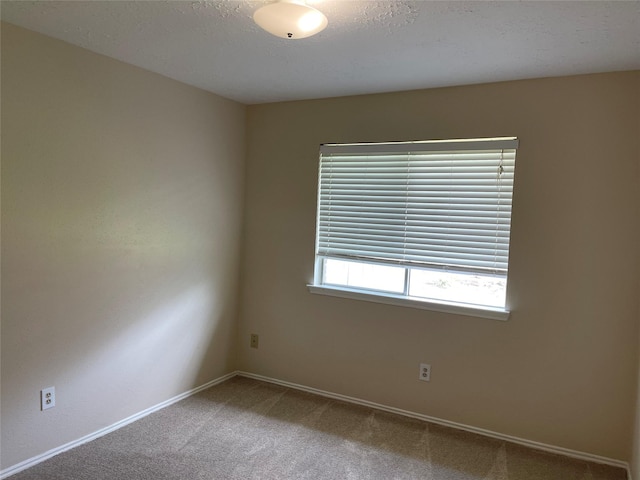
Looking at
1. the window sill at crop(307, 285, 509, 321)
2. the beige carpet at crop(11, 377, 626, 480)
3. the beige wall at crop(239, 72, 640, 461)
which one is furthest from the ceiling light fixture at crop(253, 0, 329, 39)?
the beige carpet at crop(11, 377, 626, 480)

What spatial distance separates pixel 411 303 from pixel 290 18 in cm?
204

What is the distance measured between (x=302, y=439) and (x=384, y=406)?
748mm

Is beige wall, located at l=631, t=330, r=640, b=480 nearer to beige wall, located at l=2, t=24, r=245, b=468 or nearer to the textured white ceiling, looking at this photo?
the textured white ceiling

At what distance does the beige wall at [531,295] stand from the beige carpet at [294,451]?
22 cm

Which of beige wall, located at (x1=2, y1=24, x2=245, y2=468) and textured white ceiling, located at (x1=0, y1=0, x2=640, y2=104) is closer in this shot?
textured white ceiling, located at (x1=0, y1=0, x2=640, y2=104)

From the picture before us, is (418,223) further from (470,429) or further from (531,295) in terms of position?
(470,429)

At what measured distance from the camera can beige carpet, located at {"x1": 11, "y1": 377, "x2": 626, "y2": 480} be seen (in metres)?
2.36

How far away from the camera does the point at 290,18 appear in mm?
1681

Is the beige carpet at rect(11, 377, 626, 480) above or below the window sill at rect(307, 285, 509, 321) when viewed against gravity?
below

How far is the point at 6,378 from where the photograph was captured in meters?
2.22

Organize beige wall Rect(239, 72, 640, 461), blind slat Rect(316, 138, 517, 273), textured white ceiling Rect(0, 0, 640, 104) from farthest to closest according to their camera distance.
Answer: blind slat Rect(316, 138, 517, 273), beige wall Rect(239, 72, 640, 461), textured white ceiling Rect(0, 0, 640, 104)

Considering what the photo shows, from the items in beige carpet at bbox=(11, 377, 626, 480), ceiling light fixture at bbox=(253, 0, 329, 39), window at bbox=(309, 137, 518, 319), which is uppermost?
ceiling light fixture at bbox=(253, 0, 329, 39)

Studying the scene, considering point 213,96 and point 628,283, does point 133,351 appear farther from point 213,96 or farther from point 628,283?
point 628,283

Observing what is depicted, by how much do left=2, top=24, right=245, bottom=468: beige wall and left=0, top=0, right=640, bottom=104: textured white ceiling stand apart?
26 centimetres
